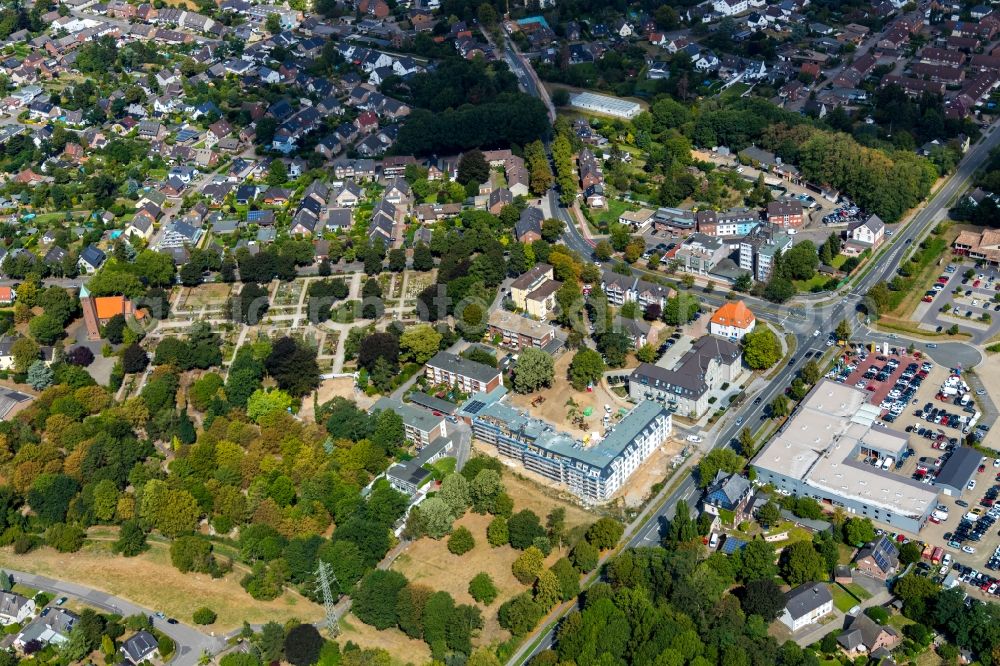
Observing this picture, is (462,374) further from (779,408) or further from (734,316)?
(779,408)

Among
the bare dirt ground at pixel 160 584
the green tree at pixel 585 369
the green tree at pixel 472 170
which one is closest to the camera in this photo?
the bare dirt ground at pixel 160 584

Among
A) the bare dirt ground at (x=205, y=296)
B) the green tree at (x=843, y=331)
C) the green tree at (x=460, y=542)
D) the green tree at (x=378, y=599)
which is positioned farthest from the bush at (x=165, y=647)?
the green tree at (x=843, y=331)

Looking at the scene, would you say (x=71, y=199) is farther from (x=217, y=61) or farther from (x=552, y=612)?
(x=552, y=612)

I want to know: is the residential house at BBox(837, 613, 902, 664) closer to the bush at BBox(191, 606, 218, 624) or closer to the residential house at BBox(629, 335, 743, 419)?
the residential house at BBox(629, 335, 743, 419)

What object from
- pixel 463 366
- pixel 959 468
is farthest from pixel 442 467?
pixel 959 468

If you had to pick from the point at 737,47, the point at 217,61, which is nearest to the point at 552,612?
the point at 737,47

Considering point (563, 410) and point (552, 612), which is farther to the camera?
point (563, 410)

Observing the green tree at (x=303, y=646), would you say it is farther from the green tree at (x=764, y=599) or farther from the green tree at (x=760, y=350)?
the green tree at (x=760, y=350)

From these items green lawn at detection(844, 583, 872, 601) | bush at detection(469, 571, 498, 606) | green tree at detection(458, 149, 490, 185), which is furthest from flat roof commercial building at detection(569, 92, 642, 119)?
bush at detection(469, 571, 498, 606)
